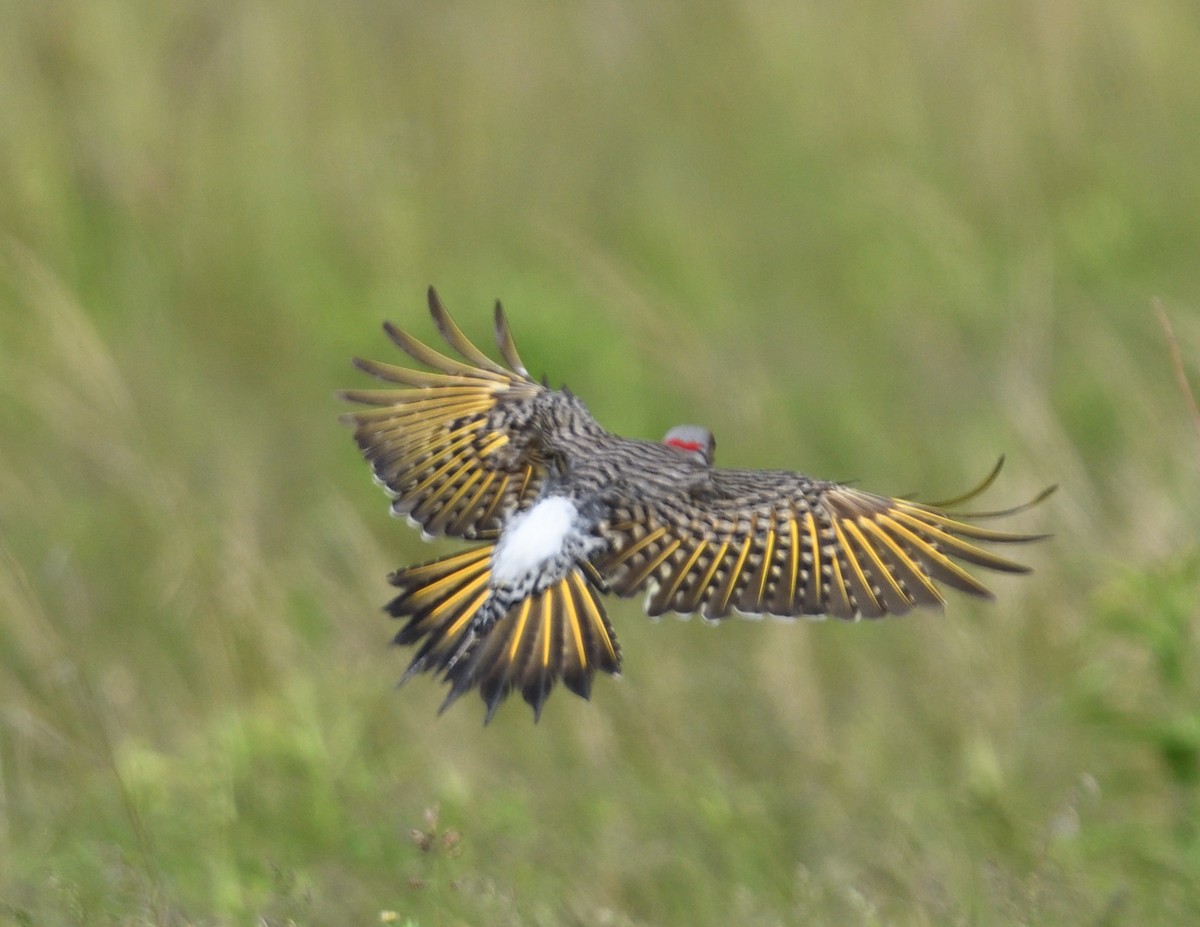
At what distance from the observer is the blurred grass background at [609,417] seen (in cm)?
400

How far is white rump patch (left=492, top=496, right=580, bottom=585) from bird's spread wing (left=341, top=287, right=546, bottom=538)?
32cm

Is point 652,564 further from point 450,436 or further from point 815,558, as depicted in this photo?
point 450,436

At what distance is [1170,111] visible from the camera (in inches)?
290

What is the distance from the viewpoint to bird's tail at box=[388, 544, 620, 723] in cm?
360

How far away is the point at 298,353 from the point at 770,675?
7.86 feet

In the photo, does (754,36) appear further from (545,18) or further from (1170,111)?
(1170,111)

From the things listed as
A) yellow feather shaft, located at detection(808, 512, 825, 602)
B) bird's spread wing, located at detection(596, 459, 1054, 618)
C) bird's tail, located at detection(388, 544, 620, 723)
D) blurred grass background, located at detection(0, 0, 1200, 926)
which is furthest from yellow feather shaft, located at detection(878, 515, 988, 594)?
bird's tail, located at detection(388, 544, 620, 723)

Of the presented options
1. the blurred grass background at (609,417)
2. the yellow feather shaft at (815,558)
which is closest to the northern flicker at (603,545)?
the yellow feather shaft at (815,558)

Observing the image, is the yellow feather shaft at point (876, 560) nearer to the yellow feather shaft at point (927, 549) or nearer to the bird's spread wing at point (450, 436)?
the yellow feather shaft at point (927, 549)

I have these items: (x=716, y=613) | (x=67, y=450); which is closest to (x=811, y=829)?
(x=716, y=613)

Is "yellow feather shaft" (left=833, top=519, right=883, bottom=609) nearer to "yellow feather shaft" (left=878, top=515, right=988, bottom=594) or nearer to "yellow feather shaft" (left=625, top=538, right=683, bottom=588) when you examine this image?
"yellow feather shaft" (left=878, top=515, right=988, bottom=594)

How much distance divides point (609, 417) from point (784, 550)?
2.39m

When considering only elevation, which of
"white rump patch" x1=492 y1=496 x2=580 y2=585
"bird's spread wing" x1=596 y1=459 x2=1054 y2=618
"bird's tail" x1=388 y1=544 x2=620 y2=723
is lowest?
"bird's tail" x1=388 y1=544 x2=620 y2=723

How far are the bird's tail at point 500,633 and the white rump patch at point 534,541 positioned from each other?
0.05 metres
